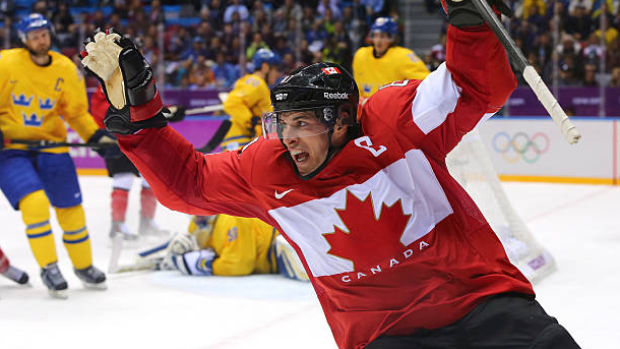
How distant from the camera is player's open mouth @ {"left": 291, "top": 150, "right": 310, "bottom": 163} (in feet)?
6.56

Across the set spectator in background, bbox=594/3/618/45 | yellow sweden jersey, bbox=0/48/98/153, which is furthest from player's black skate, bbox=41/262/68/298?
spectator in background, bbox=594/3/618/45

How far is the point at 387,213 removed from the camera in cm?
197

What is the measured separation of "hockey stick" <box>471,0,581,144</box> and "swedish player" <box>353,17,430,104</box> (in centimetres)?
446

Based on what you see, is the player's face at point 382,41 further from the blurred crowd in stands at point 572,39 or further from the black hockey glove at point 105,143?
the blurred crowd in stands at point 572,39

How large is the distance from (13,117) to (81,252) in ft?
2.76

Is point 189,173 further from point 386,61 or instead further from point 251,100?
point 386,61

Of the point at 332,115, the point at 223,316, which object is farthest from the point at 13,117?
the point at 332,115

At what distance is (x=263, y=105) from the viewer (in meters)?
6.25

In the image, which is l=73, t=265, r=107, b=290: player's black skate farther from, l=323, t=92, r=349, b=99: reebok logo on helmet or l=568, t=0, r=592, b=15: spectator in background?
l=568, t=0, r=592, b=15: spectator in background

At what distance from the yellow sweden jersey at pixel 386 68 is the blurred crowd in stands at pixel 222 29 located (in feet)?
14.7

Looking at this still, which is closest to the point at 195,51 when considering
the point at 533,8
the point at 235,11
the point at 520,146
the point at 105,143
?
the point at 235,11

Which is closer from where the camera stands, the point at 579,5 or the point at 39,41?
the point at 39,41

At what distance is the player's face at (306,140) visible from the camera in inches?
78.5

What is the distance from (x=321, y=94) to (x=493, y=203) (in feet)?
9.14
